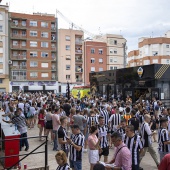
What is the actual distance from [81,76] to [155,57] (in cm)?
2148

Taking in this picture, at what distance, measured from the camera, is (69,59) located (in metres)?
61.9

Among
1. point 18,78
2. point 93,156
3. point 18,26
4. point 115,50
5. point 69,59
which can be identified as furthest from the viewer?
point 115,50

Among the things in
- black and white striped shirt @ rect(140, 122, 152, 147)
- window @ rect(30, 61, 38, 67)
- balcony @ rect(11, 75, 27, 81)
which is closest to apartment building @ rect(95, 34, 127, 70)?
window @ rect(30, 61, 38, 67)

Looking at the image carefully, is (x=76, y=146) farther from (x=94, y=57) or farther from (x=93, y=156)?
(x=94, y=57)

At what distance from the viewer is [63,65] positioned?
Result: 61.4 meters

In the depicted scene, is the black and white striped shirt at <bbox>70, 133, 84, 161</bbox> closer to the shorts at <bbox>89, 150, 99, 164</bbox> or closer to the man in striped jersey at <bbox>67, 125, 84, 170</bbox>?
the man in striped jersey at <bbox>67, 125, 84, 170</bbox>

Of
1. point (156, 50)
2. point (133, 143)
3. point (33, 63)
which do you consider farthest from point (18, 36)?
point (133, 143)

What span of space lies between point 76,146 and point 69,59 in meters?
56.2

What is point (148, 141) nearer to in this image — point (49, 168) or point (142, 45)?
point (49, 168)

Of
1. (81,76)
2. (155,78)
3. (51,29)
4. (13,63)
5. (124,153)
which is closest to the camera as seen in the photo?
(124,153)

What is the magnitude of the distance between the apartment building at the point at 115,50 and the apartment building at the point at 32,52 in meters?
14.5

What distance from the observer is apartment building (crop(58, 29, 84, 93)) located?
61312 mm

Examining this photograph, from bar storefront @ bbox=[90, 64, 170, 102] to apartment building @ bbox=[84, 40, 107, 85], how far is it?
31.8m

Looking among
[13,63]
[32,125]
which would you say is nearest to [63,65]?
[13,63]
